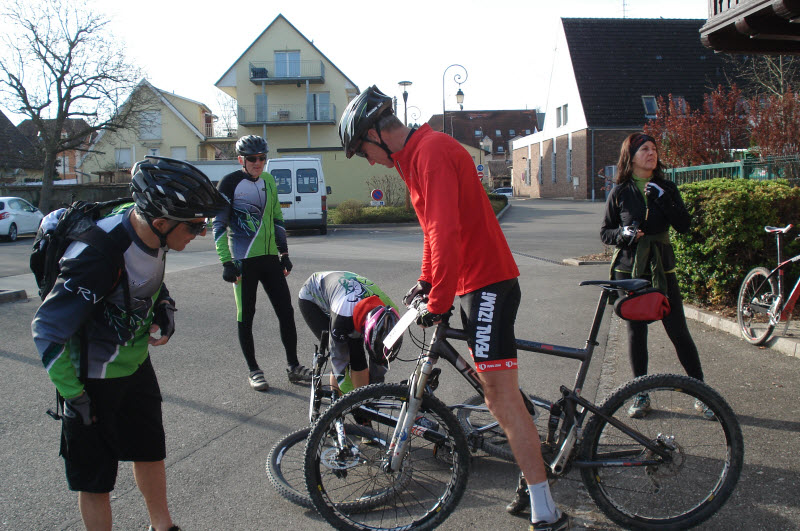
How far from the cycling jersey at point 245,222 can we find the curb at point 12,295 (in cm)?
554

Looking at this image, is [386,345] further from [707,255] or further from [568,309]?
[568,309]

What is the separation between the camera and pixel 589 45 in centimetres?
4159

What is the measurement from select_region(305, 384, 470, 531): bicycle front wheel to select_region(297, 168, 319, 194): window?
62.1 ft

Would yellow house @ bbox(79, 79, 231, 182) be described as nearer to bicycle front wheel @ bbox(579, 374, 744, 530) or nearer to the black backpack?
the black backpack

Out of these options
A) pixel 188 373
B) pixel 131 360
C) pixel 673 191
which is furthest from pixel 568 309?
pixel 131 360

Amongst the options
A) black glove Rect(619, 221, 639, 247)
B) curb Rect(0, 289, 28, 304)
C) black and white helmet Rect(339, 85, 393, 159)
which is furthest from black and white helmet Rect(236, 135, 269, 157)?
curb Rect(0, 289, 28, 304)

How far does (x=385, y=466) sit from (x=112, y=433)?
1.22 m

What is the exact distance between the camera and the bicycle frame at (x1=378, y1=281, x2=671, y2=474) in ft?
9.65

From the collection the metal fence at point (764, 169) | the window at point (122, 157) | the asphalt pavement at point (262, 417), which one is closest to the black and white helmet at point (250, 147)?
the asphalt pavement at point (262, 417)

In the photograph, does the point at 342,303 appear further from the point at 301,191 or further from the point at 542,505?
the point at 301,191

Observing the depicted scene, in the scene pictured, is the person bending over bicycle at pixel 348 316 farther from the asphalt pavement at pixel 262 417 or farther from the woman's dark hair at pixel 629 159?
the woman's dark hair at pixel 629 159

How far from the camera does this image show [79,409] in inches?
92.8

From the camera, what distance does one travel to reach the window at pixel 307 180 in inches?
848

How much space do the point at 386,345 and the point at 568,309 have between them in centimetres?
606
